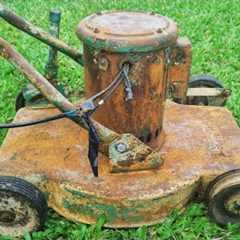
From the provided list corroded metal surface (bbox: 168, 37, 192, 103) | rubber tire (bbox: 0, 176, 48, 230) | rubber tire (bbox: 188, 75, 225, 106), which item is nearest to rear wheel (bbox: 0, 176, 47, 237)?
rubber tire (bbox: 0, 176, 48, 230)

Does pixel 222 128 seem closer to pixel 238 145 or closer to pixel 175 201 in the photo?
pixel 238 145

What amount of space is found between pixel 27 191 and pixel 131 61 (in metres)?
0.77

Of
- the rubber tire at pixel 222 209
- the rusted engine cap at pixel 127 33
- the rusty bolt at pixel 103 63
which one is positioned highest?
the rusted engine cap at pixel 127 33

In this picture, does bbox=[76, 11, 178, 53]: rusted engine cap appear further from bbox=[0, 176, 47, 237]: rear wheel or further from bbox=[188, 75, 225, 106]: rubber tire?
bbox=[188, 75, 225, 106]: rubber tire

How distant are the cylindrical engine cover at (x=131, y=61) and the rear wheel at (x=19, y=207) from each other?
1.65 feet

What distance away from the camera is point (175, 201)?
2.79 m

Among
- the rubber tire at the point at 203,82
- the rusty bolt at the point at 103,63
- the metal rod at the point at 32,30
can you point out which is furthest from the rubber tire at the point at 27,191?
the rubber tire at the point at 203,82

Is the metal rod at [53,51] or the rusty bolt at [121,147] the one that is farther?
the metal rod at [53,51]

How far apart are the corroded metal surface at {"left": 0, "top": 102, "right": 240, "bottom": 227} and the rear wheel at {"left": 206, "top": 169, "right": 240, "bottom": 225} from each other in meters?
0.07

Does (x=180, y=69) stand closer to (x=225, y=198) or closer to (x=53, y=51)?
(x=53, y=51)

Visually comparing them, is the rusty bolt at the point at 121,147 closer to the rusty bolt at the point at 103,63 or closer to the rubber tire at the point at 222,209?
the rusty bolt at the point at 103,63

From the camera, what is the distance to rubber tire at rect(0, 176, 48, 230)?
264 centimetres

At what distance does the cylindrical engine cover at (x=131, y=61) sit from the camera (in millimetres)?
2580

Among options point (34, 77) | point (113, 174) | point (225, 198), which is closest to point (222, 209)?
point (225, 198)
